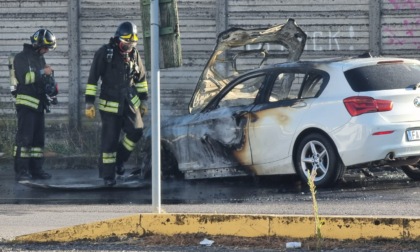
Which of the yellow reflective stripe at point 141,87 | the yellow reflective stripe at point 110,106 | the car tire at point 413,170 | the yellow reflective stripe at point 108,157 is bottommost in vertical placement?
the car tire at point 413,170

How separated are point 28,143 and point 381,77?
4.81 meters

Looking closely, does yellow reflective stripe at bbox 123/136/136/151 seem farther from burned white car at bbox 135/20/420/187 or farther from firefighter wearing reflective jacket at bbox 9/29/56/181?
firefighter wearing reflective jacket at bbox 9/29/56/181

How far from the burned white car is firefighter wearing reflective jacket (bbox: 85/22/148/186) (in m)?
0.57

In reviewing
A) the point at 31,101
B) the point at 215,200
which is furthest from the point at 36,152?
the point at 215,200

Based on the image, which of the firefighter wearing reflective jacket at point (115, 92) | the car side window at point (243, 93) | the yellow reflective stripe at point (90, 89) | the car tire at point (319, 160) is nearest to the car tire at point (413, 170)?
the car tire at point (319, 160)

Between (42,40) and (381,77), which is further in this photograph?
(42,40)

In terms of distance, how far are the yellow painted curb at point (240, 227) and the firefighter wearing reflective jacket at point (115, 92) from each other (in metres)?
4.14

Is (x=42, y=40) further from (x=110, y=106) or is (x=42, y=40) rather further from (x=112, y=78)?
(x=110, y=106)

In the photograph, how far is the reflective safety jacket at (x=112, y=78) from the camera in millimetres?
13055

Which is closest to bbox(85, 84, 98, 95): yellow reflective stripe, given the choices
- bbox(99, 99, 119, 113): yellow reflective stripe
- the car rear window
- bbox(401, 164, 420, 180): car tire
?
bbox(99, 99, 119, 113): yellow reflective stripe

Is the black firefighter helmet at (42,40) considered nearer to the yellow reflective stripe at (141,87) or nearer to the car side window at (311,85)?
the yellow reflective stripe at (141,87)

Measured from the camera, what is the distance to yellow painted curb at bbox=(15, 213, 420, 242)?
8.49m

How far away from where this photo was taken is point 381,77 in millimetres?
12102

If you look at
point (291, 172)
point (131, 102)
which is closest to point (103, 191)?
point (131, 102)
